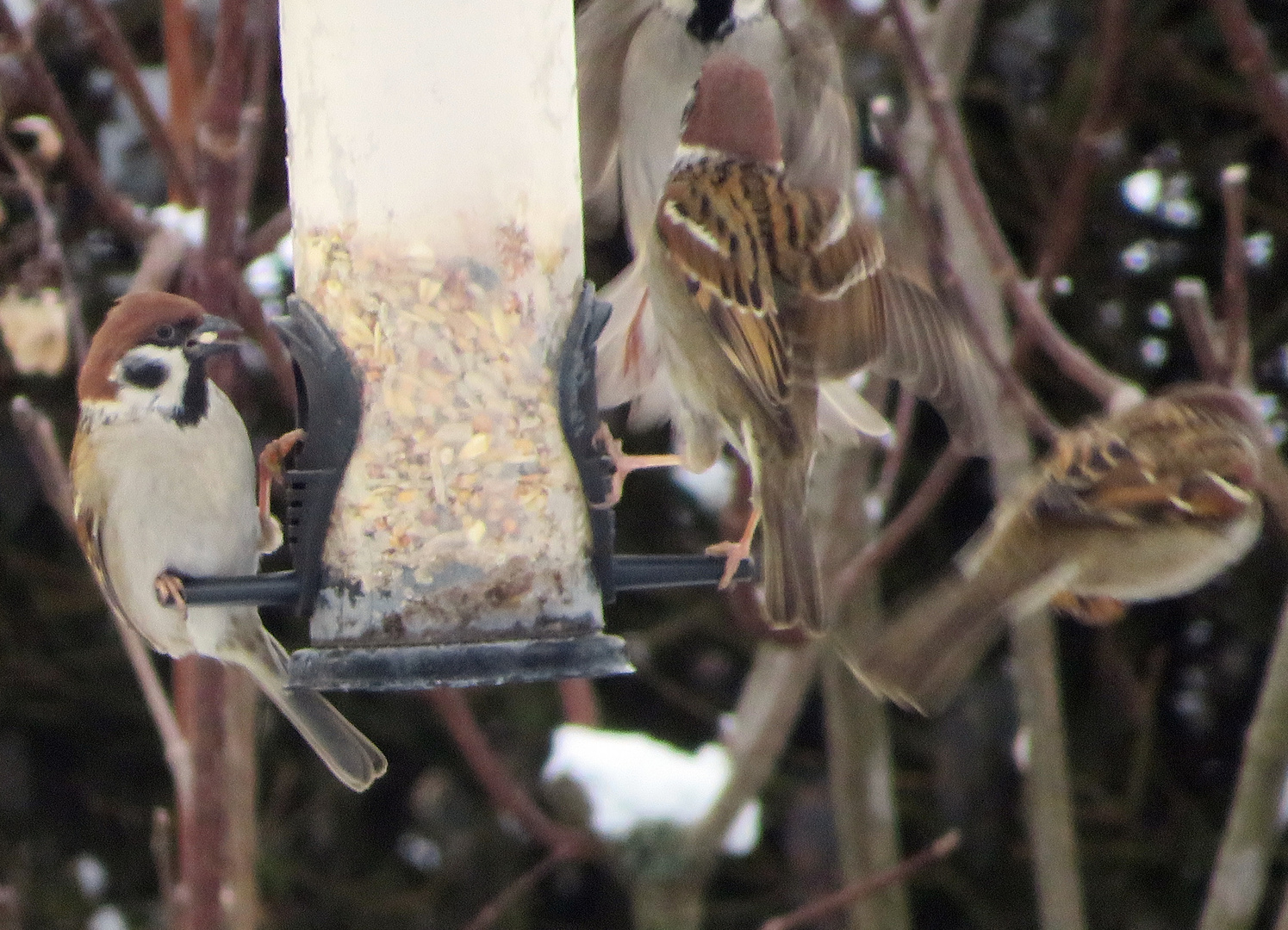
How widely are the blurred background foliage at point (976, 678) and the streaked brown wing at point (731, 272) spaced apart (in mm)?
1157

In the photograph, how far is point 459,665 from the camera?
194 cm

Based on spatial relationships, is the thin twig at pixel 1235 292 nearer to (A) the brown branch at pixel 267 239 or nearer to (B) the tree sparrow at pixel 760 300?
(B) the tree sparrow at pixel 760 300

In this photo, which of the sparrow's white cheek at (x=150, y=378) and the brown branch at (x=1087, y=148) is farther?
the brown branch at (x=1087, y=148)

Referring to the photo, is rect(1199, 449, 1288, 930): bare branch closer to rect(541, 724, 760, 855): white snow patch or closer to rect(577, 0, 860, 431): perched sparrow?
rect(577, 0, 860, 431): perched sparrow

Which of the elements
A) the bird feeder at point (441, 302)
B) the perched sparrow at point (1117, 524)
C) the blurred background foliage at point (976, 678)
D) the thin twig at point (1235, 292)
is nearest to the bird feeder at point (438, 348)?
the bird feeder at point (441, 302)

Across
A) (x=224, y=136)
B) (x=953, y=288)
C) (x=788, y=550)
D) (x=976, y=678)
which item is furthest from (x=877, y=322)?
(x=976, y=678)

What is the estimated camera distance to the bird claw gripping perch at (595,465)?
2086mm

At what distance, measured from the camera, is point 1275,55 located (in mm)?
3471

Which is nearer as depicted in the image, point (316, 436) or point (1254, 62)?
point (316, 436)

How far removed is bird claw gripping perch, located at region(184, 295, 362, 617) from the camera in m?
2.07

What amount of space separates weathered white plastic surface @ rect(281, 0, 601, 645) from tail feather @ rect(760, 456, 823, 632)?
0.63 feet

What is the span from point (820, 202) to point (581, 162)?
Result: 388mm

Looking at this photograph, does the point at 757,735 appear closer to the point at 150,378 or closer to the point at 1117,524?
the point at 1117,524

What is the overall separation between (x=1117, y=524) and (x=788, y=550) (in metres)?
0.53
